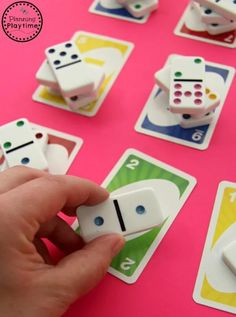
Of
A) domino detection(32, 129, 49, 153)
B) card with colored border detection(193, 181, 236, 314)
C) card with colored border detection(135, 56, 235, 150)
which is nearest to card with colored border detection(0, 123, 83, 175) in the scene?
domino detection(32, 129, 49, 153)

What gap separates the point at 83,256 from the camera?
73 cm

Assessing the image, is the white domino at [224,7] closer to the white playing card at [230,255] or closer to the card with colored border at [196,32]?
the card with colored border at [196,32]

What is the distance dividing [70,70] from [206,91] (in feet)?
0.93

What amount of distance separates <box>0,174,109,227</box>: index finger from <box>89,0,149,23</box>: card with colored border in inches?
21.5

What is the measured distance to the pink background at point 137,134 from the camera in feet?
2.69

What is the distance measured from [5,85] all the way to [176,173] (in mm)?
453

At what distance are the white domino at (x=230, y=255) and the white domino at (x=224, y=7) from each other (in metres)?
0.52

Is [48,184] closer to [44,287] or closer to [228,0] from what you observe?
[44,287]

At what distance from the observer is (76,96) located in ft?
3.37

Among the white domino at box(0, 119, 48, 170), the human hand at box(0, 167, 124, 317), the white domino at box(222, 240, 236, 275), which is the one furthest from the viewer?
the white domino at box(0, 119, 48, 170)

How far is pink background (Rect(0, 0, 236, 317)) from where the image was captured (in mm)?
820

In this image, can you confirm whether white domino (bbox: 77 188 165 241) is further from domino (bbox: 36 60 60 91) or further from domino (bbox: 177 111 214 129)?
domino (bbox: 36 60 60 91)

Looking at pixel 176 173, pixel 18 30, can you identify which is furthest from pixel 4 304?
pixel 18 30

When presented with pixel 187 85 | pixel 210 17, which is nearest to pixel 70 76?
pixel 187 85
